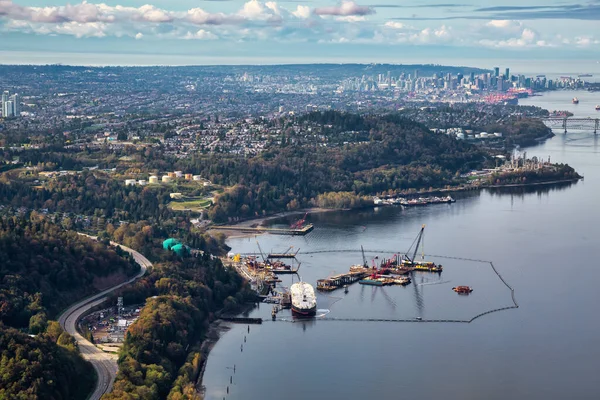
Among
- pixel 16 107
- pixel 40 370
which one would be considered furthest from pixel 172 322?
pixel 16 107

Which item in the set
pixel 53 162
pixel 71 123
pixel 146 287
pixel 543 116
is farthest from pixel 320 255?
pixel 543 116

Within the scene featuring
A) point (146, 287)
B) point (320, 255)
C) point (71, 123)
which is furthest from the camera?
point (71, 123)

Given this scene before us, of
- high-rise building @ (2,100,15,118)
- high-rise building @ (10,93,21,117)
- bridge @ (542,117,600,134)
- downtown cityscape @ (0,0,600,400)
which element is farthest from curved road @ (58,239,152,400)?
bridge @ (542,117,600,134)

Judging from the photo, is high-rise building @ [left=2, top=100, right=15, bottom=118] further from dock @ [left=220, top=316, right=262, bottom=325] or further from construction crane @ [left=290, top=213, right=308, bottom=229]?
dock @ [left=220, top=316, right=262, bottom=325]

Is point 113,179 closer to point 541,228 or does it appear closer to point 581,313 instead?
point 541,228

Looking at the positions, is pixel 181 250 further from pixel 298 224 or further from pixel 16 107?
pixel 16 107

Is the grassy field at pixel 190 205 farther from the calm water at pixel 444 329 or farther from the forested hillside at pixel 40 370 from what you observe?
the forested hillside at pixel 40 370

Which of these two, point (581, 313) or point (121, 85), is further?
point (121, 85)
